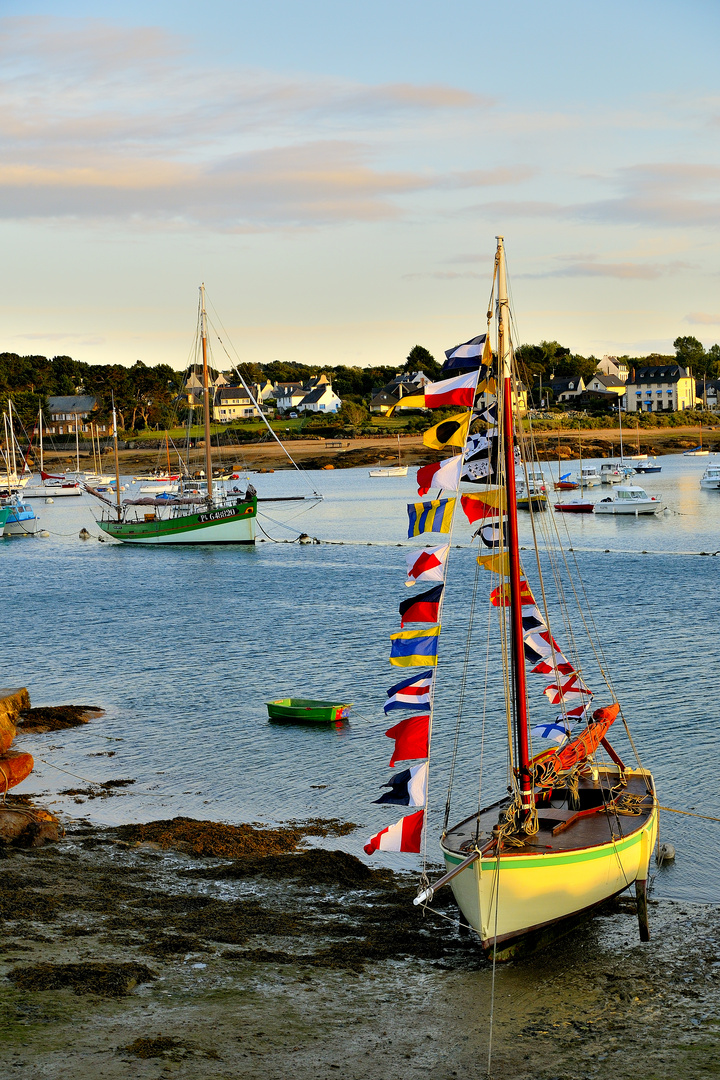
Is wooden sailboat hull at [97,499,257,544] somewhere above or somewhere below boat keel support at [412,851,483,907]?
above

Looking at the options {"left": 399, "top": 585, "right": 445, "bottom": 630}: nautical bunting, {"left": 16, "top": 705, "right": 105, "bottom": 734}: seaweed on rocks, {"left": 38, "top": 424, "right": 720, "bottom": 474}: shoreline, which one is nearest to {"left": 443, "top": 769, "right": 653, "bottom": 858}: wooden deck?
{"left": 399, "top": 585, "right": 445, "bottom": 630}: nautical bunting

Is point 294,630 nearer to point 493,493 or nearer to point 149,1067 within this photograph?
point 493,493

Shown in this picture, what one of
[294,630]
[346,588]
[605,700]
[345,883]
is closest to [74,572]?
[346,588]

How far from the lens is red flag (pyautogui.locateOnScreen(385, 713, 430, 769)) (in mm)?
12986

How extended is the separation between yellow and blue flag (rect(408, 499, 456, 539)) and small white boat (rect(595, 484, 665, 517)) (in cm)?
7565

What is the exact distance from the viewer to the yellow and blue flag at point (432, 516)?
1270 centimetres

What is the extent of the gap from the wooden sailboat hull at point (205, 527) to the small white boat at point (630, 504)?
30201mm

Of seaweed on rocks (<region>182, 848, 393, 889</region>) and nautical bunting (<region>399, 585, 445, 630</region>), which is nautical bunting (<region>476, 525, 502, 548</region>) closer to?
nautical bunting (<region>399, 585, 445, 630</region>)

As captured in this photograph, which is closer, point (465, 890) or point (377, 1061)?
point (377, 1061)

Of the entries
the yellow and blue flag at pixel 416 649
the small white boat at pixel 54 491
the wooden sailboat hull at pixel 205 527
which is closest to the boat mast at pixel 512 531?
the yellow and blue flag at pixel 416 649

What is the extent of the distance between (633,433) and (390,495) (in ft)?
226

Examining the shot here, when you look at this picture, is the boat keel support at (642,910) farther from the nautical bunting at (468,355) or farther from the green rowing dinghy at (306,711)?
the green rowing dinghy at (306,711)

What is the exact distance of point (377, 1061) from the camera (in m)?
10.6

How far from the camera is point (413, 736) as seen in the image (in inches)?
516
